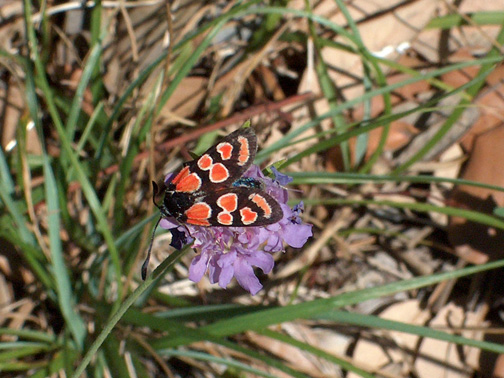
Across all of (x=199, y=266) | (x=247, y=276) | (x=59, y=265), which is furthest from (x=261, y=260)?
(x=59, y=265)

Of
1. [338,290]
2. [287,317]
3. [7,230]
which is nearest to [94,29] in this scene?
[7,230]

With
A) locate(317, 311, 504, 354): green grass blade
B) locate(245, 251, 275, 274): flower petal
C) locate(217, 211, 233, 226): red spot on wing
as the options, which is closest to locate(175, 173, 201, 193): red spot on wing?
locate(217, 211, 233, 226): red spot on wing

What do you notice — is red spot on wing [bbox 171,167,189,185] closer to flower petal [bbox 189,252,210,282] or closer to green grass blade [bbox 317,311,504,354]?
flower petal [bbox 189,252,210,282]

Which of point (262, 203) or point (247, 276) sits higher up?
point (262, 203)

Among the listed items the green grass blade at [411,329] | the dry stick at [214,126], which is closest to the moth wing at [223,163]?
the green grass blade at [411,329]

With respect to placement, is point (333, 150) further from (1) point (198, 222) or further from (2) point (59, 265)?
(1) point (198, 222)

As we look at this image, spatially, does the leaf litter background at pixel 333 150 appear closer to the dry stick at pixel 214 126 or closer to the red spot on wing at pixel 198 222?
the dry stick at pixel 214 126
